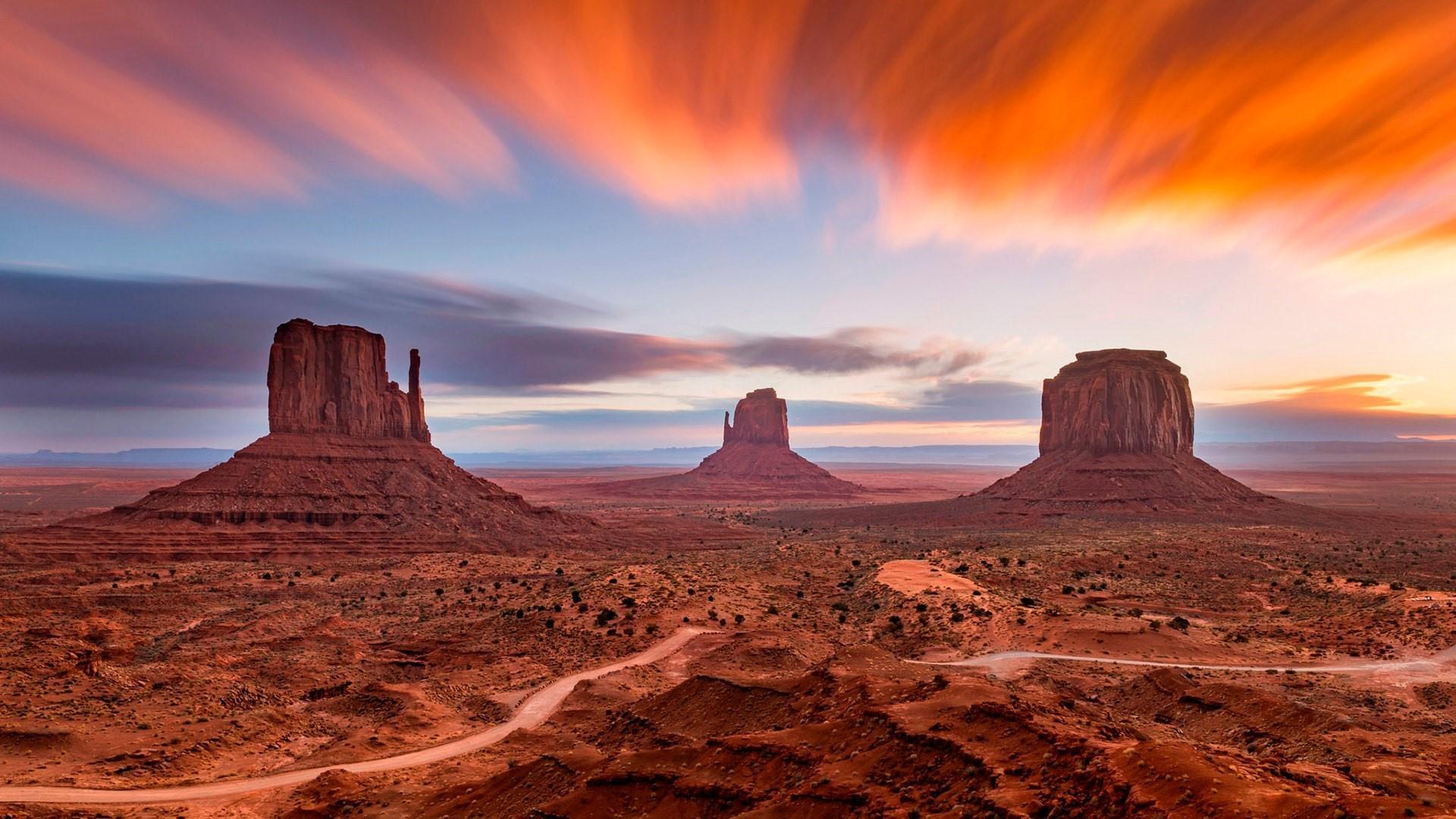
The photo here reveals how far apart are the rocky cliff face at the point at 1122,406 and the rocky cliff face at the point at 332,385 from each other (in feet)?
417

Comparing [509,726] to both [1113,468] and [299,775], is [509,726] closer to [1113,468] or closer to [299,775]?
[299,775]

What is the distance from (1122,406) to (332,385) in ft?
462

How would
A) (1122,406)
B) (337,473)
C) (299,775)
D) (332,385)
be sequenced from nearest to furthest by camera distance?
(299,775) < (337,473) < (332,385) < (1122,406)

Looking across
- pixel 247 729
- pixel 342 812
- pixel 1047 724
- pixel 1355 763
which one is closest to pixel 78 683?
pixel 247 729

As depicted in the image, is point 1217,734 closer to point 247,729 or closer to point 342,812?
point 342,812

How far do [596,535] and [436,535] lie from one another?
23.0 metres

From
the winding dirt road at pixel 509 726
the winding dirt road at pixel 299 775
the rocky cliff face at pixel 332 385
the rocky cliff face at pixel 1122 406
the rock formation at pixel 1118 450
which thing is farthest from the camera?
the rocky cliff face at pixel 1122 406

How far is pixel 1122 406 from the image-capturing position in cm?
14025

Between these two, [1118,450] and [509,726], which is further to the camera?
[1118,450]

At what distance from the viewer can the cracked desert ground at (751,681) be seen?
17422mm

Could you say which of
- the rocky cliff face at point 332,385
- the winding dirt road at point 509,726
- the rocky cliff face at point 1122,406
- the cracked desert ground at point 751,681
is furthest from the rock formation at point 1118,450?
the rocky cliff face at point 332,385

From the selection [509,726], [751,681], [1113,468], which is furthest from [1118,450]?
[509,726]

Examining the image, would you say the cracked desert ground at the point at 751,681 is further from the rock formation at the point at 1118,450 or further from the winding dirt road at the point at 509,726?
the rock formation at the point at 1118,450

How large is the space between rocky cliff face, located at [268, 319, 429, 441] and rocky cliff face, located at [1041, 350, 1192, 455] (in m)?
127
